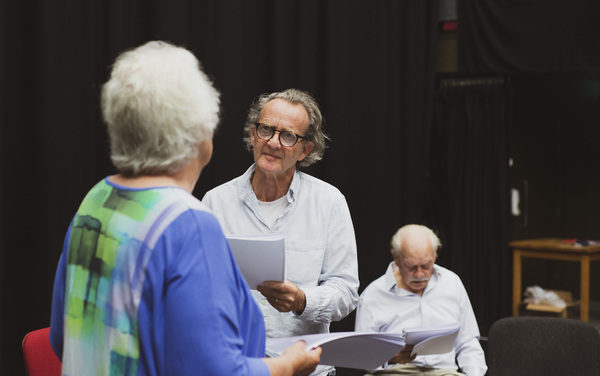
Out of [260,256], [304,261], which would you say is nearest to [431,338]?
[304,261]

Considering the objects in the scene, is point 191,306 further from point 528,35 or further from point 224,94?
point 528,35

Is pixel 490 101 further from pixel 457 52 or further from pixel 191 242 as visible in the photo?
pixel 191 242

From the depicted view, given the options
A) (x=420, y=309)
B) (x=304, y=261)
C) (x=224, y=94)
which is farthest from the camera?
(x=224, y=94)

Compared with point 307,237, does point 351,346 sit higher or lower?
lower

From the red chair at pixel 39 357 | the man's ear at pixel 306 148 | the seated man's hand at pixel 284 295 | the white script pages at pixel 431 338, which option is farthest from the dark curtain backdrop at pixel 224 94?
the white script pages at pixel 431 338

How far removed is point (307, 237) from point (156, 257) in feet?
A: 3.15

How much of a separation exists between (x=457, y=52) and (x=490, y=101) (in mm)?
593

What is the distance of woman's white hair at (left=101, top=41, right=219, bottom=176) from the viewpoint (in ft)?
3.60

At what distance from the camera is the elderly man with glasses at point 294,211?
1.95 meters

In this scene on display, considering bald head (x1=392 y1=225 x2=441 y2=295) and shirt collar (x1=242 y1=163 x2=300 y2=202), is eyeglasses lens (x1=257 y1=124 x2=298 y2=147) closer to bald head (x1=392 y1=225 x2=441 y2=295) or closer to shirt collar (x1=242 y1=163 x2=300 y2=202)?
shirt collar (x1=242 y1=163 x2=300 y2=202)

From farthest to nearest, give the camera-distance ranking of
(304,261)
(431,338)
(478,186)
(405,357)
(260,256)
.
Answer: (478,186), (405,357), (431,338), (304,261), (260,256)

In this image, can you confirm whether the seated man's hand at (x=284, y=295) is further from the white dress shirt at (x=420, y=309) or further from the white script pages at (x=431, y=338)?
the white dress shirt at (x=420, y=309)

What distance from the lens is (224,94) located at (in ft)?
14.7

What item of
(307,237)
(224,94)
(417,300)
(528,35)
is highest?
(528,35)
